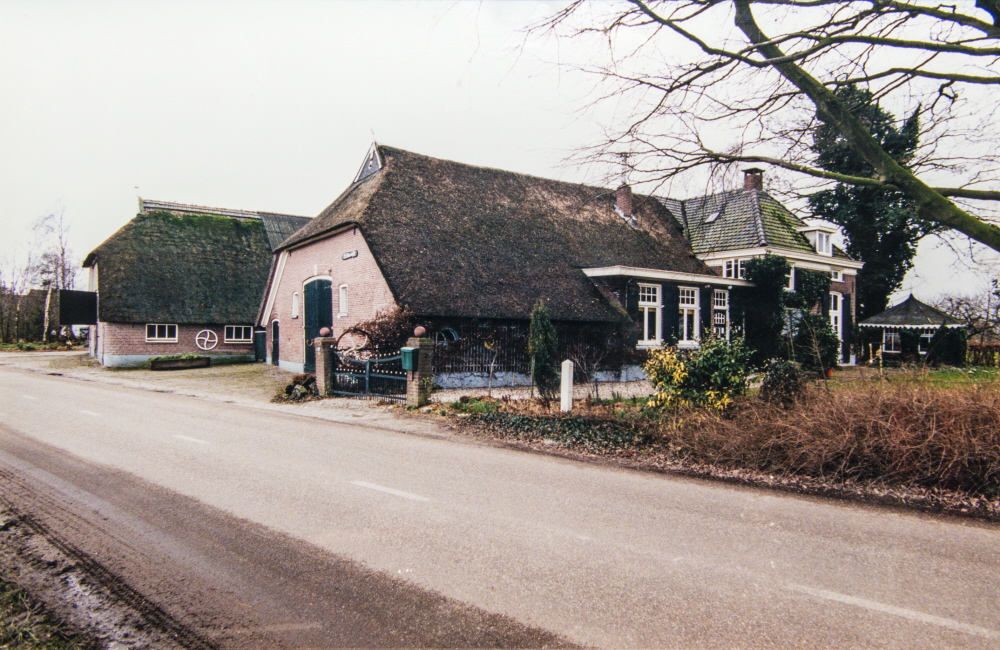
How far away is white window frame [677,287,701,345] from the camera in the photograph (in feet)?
78.0

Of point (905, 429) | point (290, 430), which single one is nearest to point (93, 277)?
point (290, 430)

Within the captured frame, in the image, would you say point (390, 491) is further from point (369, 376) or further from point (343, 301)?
point (343, 301)

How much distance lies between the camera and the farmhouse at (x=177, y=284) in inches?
1174

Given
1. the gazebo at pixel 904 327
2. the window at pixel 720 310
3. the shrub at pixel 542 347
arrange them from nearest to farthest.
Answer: the shrub at pixel 542 347 → the window at pixel 720 310 → the gazebo at pixel 904 327

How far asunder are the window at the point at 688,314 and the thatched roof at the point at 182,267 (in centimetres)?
2190

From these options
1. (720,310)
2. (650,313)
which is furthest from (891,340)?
(650,313)

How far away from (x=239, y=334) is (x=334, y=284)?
1391cm

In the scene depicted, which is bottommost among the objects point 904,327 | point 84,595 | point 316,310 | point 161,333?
point 84,595

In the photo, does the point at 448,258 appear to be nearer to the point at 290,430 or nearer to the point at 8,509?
the point at 290,430

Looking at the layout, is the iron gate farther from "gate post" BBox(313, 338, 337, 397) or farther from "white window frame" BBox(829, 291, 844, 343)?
"white window frame" BBox(829, 291, 844, 343)

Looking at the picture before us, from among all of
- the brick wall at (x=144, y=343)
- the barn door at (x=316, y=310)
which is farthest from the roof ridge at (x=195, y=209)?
the barn door at (x=316, y=310)

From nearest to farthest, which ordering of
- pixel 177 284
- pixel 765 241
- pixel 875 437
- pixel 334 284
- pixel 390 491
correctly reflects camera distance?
1. pixel 390 491
2. pixel 875 437
3. pixel 334 284
4. pixel 765 241
5. pixel 177 284

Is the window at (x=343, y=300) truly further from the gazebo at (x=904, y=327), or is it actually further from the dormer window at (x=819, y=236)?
the gazebo at (x=904, y=327)

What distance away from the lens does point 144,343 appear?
30141mm
